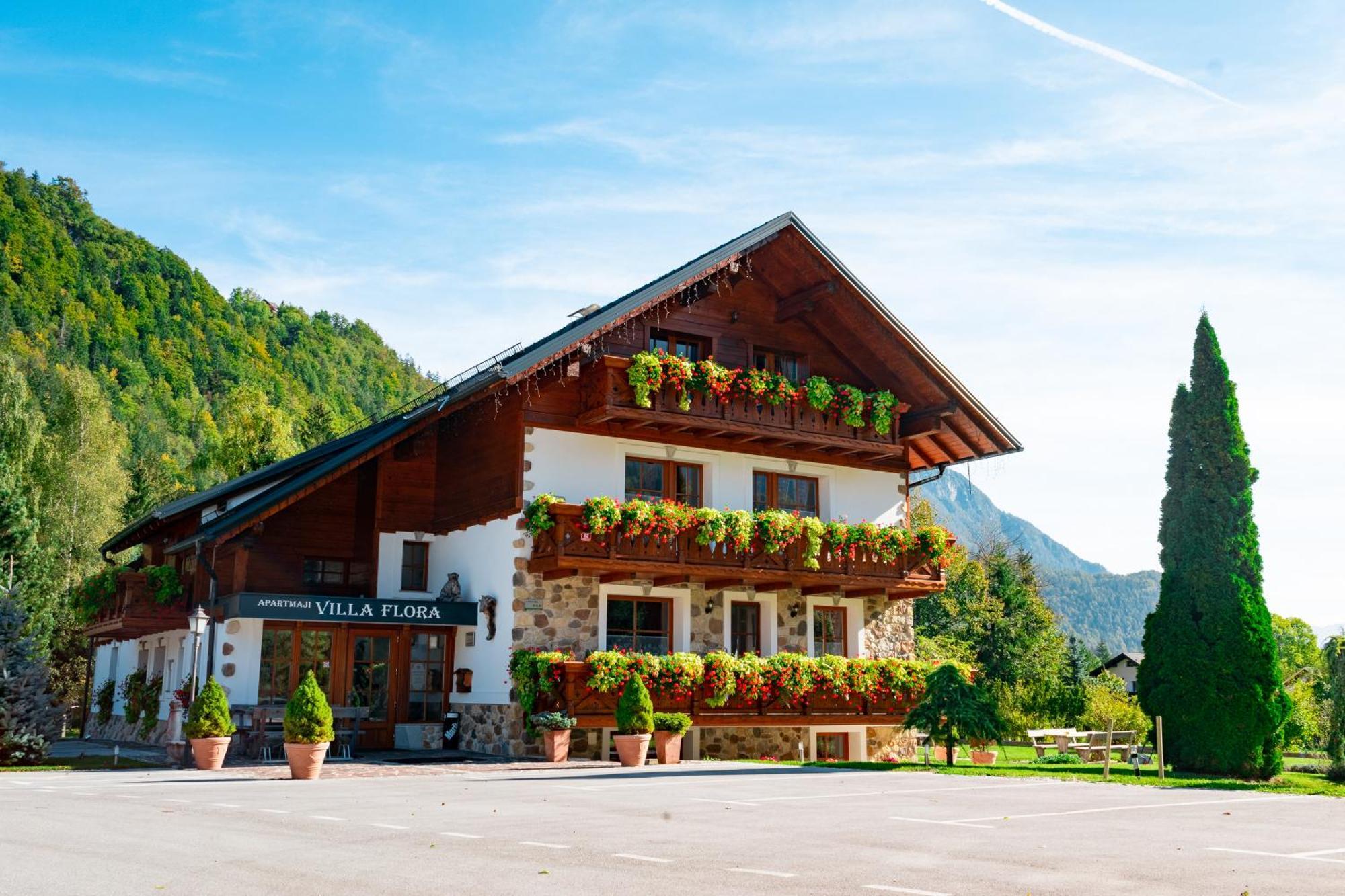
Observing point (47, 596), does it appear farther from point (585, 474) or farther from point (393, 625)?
point (585, 474)

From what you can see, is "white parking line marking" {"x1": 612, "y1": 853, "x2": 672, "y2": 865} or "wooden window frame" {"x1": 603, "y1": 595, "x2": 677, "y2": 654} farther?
"wooden window frame" {"x1": 603, "y1": 595, "x2": 677, "y2": 654}

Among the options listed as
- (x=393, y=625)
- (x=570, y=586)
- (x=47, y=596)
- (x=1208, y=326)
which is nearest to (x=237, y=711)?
(x=393, y=625)

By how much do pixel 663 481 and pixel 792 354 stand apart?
3.99 m

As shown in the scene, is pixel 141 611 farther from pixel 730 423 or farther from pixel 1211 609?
pixel 1211 609

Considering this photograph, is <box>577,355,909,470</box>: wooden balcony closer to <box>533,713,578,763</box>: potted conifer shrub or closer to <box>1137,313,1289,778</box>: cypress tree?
<box>533,713,578,763</box>: potted conifer shrub

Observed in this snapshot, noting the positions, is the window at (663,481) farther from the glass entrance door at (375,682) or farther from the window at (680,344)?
the glass entrance door at (375,682)

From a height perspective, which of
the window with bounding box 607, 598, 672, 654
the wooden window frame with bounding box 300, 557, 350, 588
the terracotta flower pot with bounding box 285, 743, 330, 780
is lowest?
the terracotta flower pot with bounding box 285, 743, 330, 780

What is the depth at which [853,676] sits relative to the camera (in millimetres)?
24141

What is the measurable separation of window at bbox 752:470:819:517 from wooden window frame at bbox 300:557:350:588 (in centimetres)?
795

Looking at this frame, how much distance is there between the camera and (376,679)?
77.3ft

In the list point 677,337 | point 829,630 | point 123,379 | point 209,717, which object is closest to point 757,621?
point 829,630

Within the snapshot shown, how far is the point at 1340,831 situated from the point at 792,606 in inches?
574

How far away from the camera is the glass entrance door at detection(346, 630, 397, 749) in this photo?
23312 mm

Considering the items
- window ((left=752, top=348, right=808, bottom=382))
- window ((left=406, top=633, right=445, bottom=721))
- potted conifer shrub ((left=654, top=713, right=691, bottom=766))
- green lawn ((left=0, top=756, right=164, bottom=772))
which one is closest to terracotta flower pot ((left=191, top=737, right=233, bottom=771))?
green lawn ((left=0, top=756, right=164, bottom=772))
